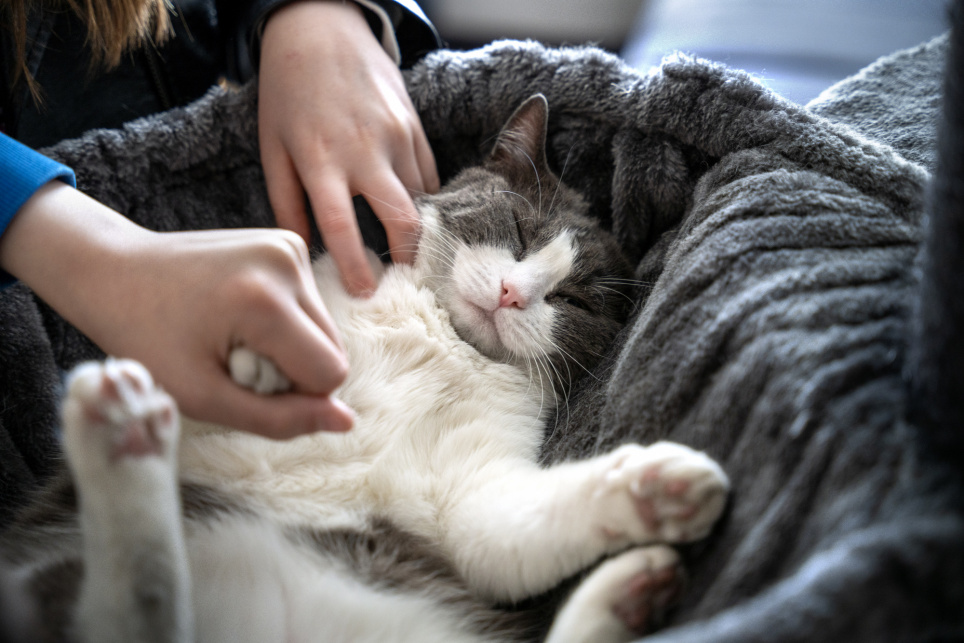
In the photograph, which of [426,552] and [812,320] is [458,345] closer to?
[426,552]

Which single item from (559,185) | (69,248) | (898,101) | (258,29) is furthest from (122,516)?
(898,101)

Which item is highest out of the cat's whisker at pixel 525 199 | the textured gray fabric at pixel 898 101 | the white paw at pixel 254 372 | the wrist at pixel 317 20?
the textured gray fabric at pixel 898 101

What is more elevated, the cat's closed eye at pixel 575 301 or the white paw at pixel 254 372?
the white paw at pixel 254 372

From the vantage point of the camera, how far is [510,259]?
1.15 m

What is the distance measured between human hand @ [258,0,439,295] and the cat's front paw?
629 mm

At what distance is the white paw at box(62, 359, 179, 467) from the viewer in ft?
1.97

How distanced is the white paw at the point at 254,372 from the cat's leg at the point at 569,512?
0.37 m

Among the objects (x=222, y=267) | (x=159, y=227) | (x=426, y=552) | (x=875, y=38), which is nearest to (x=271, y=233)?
(x=222, y=267)

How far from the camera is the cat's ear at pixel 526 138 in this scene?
1.24 metres

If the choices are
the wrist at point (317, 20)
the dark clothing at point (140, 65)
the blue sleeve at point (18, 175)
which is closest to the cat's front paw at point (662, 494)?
the blue sleeve at point (18, 175)

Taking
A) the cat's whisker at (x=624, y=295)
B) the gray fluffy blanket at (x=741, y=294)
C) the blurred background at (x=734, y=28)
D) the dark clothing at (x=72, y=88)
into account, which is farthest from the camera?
the blurred background at (x=734, y=28)

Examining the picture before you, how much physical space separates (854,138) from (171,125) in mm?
1308

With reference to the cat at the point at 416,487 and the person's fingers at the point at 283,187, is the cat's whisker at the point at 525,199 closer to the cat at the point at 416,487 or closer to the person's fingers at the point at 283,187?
the cat at the point at 416,487

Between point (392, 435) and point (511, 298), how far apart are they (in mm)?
326
